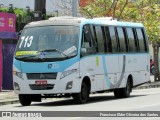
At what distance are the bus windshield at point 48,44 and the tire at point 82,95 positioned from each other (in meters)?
1.34

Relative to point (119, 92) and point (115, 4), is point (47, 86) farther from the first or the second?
point (115, 4)

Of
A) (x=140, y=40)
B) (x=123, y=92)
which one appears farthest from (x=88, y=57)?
(x=140, y=40)

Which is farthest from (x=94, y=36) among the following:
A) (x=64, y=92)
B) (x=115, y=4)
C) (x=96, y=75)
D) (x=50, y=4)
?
(x=50, y=4)

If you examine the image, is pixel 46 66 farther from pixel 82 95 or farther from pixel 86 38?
pixel 86 38

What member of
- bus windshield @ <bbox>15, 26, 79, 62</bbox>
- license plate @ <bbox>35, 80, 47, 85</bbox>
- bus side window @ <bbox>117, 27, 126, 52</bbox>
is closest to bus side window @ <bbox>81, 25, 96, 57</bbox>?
bus windshield @ <bbox>15, 26, 79, 62</bbox>

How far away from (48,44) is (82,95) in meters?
2.13

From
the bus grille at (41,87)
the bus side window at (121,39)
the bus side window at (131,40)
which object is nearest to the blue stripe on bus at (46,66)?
the bus grille at (41,87)

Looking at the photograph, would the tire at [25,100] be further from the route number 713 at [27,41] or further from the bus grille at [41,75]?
the route number 713 at [27,41]

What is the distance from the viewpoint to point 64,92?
20.9 meters

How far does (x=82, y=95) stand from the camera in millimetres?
21625

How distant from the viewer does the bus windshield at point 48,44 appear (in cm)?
2100

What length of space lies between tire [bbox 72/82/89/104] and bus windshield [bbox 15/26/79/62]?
4.40 feet

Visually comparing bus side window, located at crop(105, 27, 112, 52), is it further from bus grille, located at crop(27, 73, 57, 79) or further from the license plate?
the license plate

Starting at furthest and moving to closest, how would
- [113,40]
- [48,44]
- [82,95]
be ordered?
[113,40], [82,95], [48,44]
